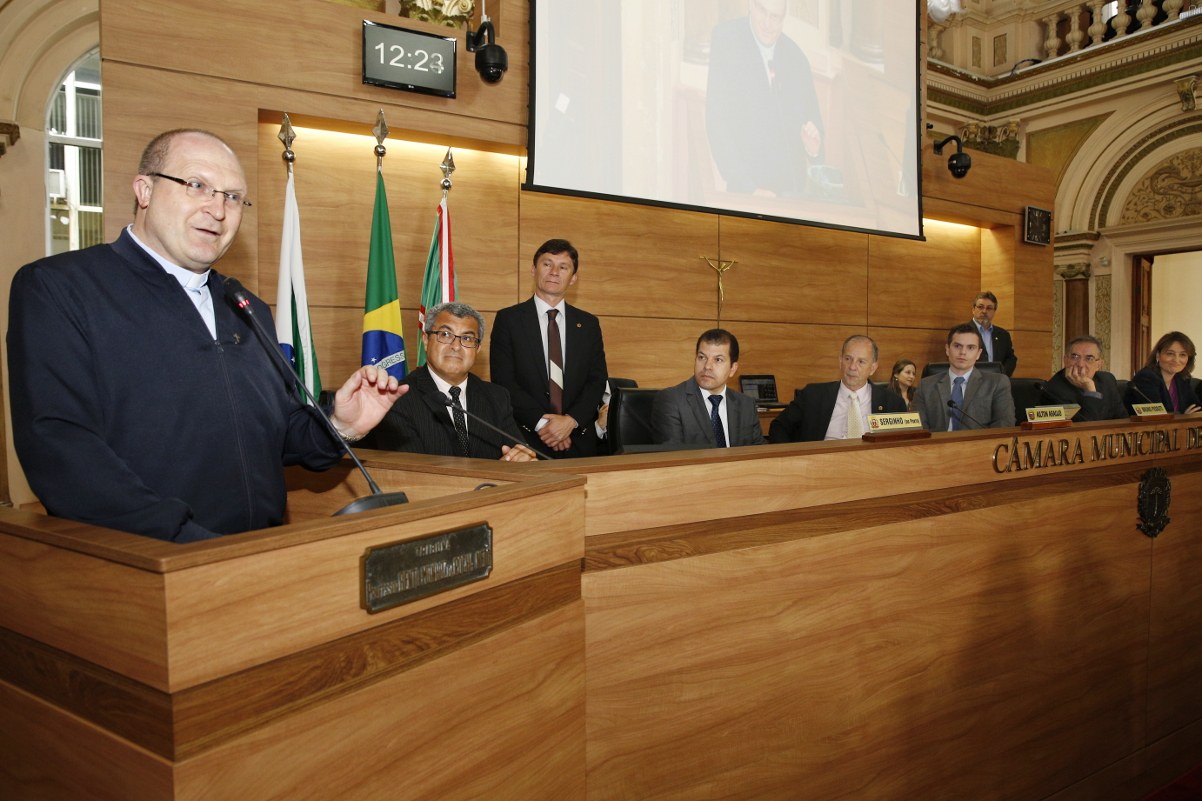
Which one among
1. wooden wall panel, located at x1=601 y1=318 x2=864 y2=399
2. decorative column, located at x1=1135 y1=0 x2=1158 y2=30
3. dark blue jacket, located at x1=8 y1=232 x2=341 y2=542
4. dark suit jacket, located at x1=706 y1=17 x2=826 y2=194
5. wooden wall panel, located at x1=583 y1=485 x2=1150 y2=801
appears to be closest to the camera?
dark blue jacket, located at x1=8 y1=232 x2=341 y2=542

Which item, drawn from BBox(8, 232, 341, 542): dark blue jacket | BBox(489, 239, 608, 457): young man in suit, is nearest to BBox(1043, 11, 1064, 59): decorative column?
BBox(489, 239, 608, 457): young man in suit

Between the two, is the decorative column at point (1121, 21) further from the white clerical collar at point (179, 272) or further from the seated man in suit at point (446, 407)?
the white clerical collar at point (179, 272)

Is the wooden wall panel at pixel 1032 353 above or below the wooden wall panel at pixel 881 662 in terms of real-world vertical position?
above

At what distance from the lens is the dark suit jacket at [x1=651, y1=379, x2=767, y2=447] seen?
9.27ft

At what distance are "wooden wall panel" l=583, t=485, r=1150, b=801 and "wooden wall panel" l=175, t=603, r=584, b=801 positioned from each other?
161 mm

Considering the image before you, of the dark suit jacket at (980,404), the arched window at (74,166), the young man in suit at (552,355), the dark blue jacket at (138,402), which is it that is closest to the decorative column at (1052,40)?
the dark suit jacket at (980,404)

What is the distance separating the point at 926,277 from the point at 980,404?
2762 millimetres

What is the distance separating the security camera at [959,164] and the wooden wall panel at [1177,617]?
3.36 metres

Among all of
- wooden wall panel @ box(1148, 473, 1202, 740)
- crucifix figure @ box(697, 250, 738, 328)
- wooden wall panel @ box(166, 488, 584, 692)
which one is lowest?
wooden wall panel @ box(1148, 473, 1202, 740)

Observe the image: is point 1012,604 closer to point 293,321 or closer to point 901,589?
point 901,589

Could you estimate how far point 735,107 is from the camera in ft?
14.6

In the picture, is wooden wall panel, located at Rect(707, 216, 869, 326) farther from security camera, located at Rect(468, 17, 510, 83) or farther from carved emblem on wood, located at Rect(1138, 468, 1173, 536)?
carved emblem on wood, located at Rect(1138, 468, 1173, 536)

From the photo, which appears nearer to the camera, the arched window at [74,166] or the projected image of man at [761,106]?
the projected image of man at [761,106]

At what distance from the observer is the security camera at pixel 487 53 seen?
3.64 metres
